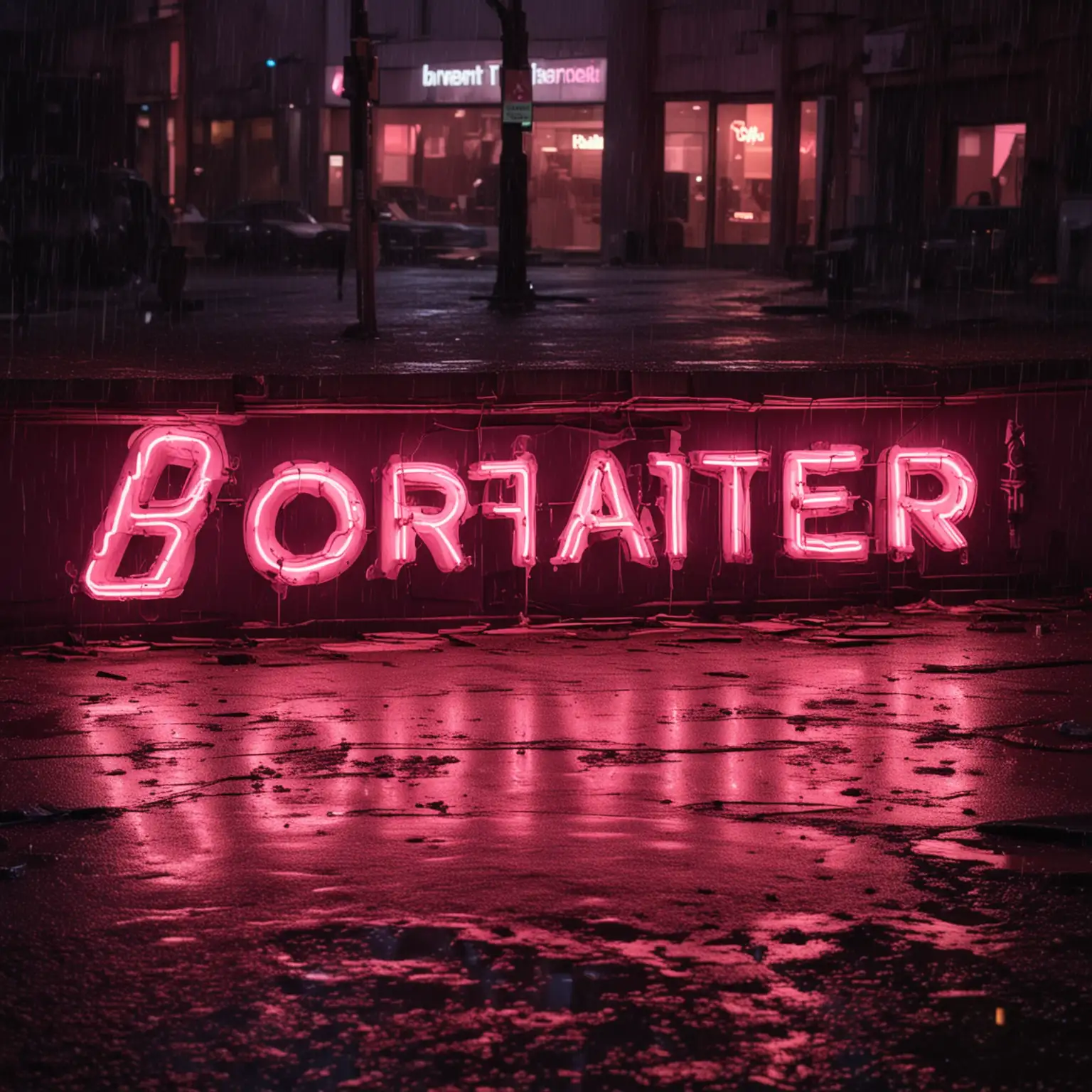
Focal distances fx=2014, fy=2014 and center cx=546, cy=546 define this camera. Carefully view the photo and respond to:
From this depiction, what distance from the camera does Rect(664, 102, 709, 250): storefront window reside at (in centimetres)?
4775

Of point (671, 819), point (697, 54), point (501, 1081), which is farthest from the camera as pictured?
point (697, 54)

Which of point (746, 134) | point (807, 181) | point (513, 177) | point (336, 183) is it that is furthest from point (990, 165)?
point (336, 183)

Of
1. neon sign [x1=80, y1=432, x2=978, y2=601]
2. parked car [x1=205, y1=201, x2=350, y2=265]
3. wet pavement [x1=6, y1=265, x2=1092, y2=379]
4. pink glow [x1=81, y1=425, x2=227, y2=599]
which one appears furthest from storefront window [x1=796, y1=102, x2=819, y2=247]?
pink glow [x1=81, y1=425, x2=227, y2=599]

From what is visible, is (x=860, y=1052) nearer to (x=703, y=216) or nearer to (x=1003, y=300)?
(x=1003, y=300)

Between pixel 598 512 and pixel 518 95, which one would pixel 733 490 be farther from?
pixel 518 95

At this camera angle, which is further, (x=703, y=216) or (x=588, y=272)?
(x=703, y=216)

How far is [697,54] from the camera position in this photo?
154 ft

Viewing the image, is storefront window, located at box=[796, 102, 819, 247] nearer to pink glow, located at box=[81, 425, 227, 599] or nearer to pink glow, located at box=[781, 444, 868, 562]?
pink glow, located at box=[781, 444, 868, 562]

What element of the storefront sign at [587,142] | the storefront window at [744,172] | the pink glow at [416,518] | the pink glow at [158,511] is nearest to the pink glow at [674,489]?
the pink glow at [416,518]

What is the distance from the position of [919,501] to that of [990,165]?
2758cm

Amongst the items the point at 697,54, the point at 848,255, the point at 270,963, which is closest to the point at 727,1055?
the point at 270,963

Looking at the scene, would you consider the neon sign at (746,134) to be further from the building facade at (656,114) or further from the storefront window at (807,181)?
the storefront window at (807,181)

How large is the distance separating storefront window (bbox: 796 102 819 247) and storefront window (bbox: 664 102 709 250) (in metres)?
3.12

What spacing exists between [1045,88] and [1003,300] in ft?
19.9
